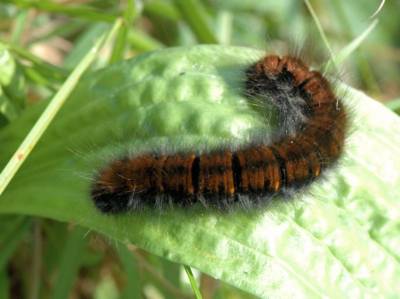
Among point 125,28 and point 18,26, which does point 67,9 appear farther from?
point 18,26

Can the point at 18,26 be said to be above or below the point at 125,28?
below

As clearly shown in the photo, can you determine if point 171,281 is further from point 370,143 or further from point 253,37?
point 253,37

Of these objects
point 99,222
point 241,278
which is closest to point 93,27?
point 99,222

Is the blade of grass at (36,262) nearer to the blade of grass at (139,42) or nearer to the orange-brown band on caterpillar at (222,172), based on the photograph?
the orange-brown band on caterpillar at (222,172)

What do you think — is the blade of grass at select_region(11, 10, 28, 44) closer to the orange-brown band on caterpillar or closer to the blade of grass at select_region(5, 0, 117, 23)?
the blade of grass at select_region(5, 0, 117, 23)

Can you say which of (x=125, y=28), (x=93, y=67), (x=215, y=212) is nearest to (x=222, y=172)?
(x=215, y=212)
